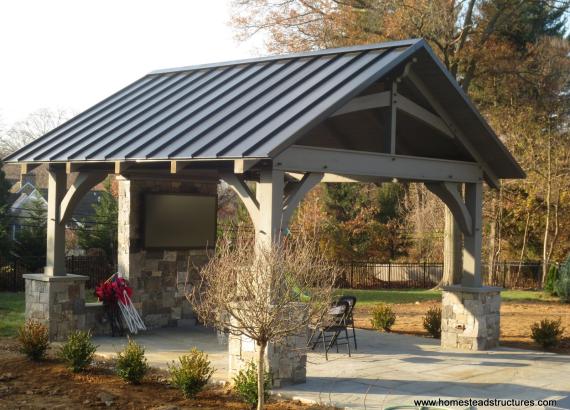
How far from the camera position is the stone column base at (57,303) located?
466 inches

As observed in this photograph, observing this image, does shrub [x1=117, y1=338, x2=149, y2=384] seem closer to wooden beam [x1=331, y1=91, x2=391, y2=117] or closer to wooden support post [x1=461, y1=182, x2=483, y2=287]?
wooden beam [x1=331, y1=91, x2=391, y2=117]

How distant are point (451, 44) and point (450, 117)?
10.9 meters

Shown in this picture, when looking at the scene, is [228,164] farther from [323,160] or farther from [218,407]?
[218,407]

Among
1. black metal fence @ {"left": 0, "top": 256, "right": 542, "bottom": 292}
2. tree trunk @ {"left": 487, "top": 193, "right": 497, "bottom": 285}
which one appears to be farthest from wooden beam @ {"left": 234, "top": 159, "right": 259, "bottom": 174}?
tree trunk @ {"left": 487, "top": 193, "right": 497, "bottom": 285}

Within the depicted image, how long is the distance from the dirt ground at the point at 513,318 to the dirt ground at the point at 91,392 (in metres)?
6.01

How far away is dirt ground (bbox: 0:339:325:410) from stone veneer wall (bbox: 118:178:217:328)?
3.02 m

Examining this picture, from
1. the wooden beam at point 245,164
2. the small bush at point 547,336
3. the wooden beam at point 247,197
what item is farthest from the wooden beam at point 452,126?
the wooden beam at point 245,164

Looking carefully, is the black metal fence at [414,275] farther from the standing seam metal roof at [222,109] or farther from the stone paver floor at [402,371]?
the standing seam metal roof at [222,109]

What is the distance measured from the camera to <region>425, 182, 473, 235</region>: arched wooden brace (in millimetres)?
11531

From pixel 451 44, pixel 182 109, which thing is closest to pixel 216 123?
pixel 182 109

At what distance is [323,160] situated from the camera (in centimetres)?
939

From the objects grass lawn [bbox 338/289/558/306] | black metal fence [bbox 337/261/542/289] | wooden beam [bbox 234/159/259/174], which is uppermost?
wooden beam [bbox 234/159/259/174]

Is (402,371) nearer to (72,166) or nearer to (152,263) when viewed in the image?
(152,263)

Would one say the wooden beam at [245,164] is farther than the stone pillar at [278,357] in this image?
No
